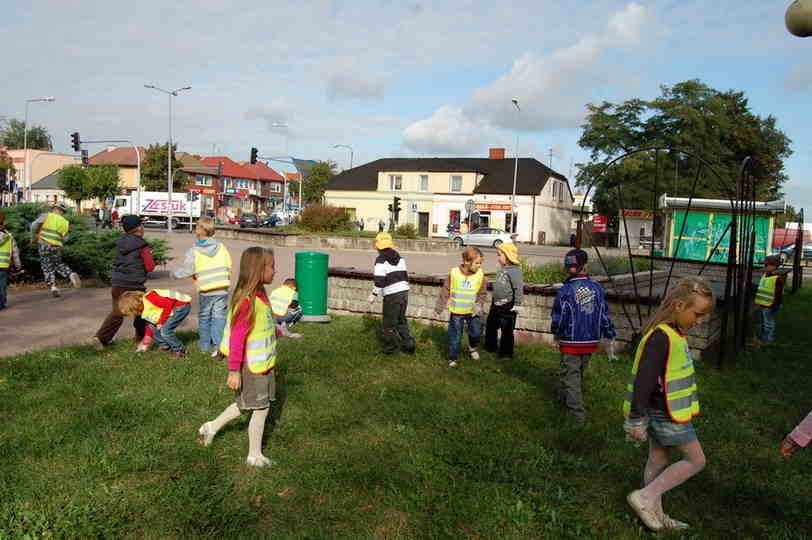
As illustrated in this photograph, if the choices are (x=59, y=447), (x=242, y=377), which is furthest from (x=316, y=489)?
(x=59, y=447)

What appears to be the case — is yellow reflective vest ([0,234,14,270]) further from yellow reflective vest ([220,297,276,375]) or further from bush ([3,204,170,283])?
yellow reflective vest ([220,297,276,375])

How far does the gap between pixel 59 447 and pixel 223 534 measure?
67.4 inches

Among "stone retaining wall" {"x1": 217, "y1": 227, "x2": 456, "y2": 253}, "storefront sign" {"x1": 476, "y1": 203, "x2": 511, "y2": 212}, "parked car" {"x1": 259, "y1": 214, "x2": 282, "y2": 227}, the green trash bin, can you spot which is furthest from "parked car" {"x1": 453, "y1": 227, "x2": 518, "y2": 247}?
the green trash bin

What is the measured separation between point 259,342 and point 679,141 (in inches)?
1952

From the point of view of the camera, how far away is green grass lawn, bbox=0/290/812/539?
12.4 ft

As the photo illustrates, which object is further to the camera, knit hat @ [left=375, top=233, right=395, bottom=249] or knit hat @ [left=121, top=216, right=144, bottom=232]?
knit hat @ [left=375, top=233, right=395, bottom=249]

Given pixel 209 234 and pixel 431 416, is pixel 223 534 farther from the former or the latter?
pixel 209 234

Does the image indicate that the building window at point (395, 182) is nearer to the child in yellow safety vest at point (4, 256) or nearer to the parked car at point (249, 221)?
the parked car at point (249, 221)

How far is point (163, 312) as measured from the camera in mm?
7164

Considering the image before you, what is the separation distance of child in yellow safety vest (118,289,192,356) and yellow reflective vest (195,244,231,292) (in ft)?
0.80

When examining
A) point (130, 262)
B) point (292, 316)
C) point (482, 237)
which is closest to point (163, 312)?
point (130, 262)

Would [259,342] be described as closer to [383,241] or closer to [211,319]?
[211,319]

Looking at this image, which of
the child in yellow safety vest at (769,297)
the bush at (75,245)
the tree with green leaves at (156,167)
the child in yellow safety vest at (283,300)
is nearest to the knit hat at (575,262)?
the child in yellow safety vest at (283,300)

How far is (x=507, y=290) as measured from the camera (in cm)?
774
